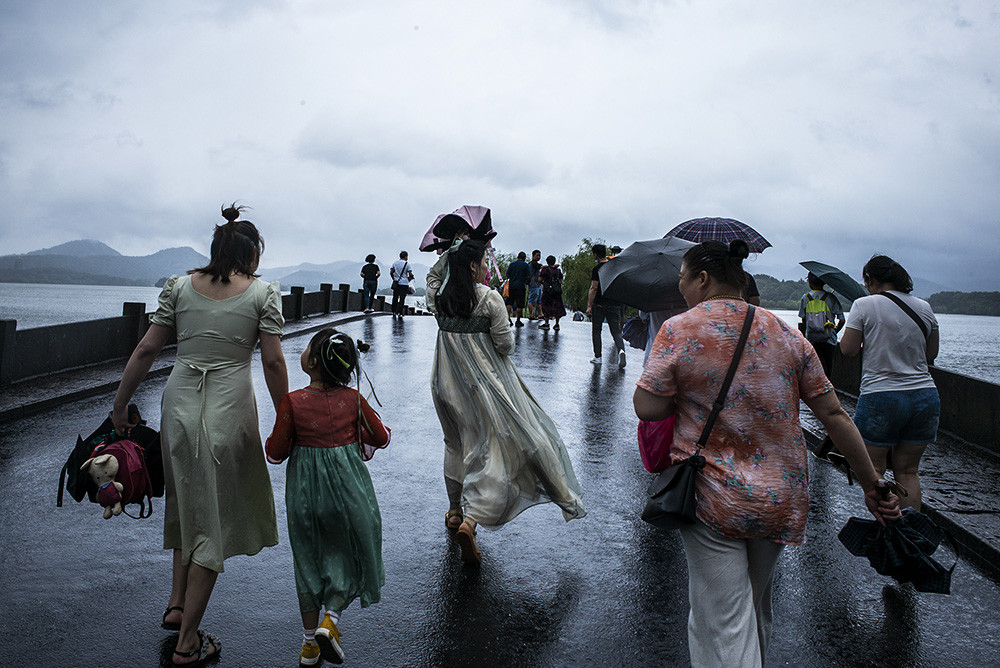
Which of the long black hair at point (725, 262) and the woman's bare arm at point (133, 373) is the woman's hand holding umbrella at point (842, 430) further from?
the woman's bare arm at point (133, 373)

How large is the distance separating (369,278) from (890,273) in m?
20.0

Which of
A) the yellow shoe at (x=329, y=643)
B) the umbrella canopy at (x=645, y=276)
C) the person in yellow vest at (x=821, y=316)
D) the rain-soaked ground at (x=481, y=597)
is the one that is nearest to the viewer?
the yellow shoe at (x=329, y=643)

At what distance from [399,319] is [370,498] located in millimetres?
18673

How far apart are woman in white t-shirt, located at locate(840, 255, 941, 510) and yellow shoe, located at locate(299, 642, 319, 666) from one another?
11.5ft

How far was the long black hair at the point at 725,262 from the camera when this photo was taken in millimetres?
2615

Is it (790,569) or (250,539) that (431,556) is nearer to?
(250,539)

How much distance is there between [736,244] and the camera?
2604 mm

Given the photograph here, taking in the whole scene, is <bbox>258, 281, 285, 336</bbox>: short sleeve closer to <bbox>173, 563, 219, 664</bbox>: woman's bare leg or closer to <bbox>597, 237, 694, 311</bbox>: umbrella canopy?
<bbox>173, 563, 219, 664</bbox>: woman's bare leg

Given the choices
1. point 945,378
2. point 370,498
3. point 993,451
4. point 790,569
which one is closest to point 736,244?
point 370,498

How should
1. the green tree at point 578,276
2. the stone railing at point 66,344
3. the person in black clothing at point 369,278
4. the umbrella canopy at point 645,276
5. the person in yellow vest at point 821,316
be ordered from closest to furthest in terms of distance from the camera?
the umbrella canopy at point 645,276
the person in yellow vest at point 821,316
the stone railing at point 66,344
the person in black clothing at point 369,278
the green tree at point 578,276

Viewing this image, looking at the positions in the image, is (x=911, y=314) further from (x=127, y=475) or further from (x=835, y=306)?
(x=127, y=475)

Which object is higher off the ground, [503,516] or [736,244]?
[736,244]

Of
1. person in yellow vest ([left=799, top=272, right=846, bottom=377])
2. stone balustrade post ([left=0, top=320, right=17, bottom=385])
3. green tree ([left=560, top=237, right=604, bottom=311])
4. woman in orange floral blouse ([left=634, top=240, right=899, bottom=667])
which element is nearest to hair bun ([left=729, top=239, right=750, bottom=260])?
woman in orange floral blouse ([left=634, top=240, right=899, bottom=667])

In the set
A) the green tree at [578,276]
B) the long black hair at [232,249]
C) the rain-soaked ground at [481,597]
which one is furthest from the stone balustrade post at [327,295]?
the green tree at [578,276]
